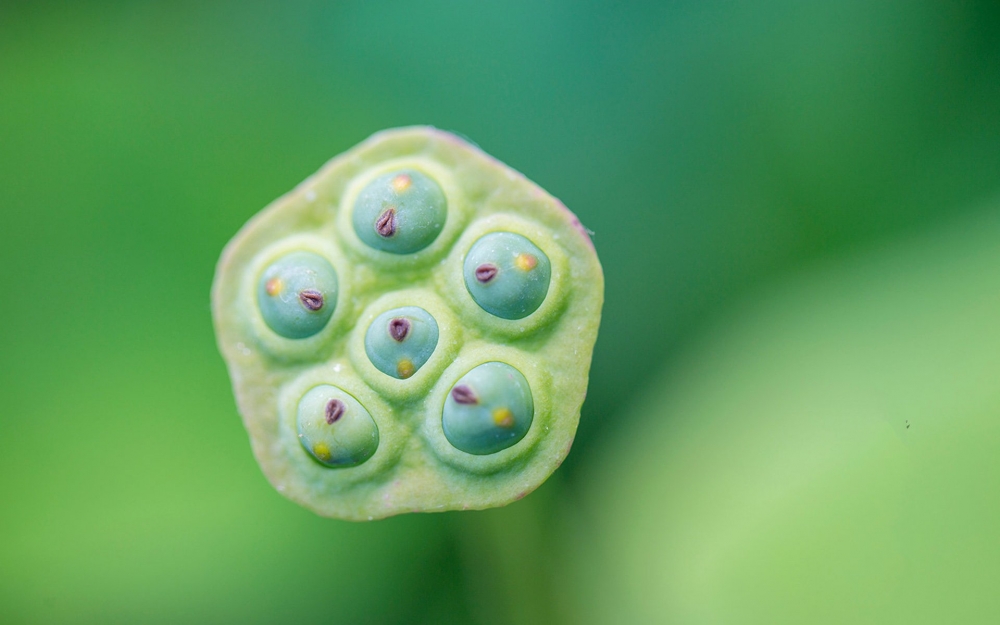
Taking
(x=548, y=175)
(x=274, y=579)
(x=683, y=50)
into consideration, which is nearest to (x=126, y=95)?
(x=548, y=175)

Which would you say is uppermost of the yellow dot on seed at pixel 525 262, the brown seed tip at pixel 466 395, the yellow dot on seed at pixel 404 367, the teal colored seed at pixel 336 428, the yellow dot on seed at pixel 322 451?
the yellow dot on seed at pixel 525 262

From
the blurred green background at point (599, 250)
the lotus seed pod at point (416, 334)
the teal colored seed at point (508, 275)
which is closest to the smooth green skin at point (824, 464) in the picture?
the blurred green background at point (599, 250)

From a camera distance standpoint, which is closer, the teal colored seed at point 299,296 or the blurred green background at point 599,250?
the teal colored seed at point 299,296

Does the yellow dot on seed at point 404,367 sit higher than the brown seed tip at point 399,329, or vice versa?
the brown seed tip at point 399,329

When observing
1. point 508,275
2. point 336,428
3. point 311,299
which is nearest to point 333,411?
point 336,428

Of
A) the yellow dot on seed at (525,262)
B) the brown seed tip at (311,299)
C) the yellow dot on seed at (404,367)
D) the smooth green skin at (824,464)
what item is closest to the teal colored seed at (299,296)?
the brown seed tip at (311,299)

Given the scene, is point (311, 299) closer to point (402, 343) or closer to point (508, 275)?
point (402, 343)

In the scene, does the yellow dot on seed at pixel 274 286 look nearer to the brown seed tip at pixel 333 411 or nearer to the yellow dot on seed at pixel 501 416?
the brown seed tip at pixel 333 411
